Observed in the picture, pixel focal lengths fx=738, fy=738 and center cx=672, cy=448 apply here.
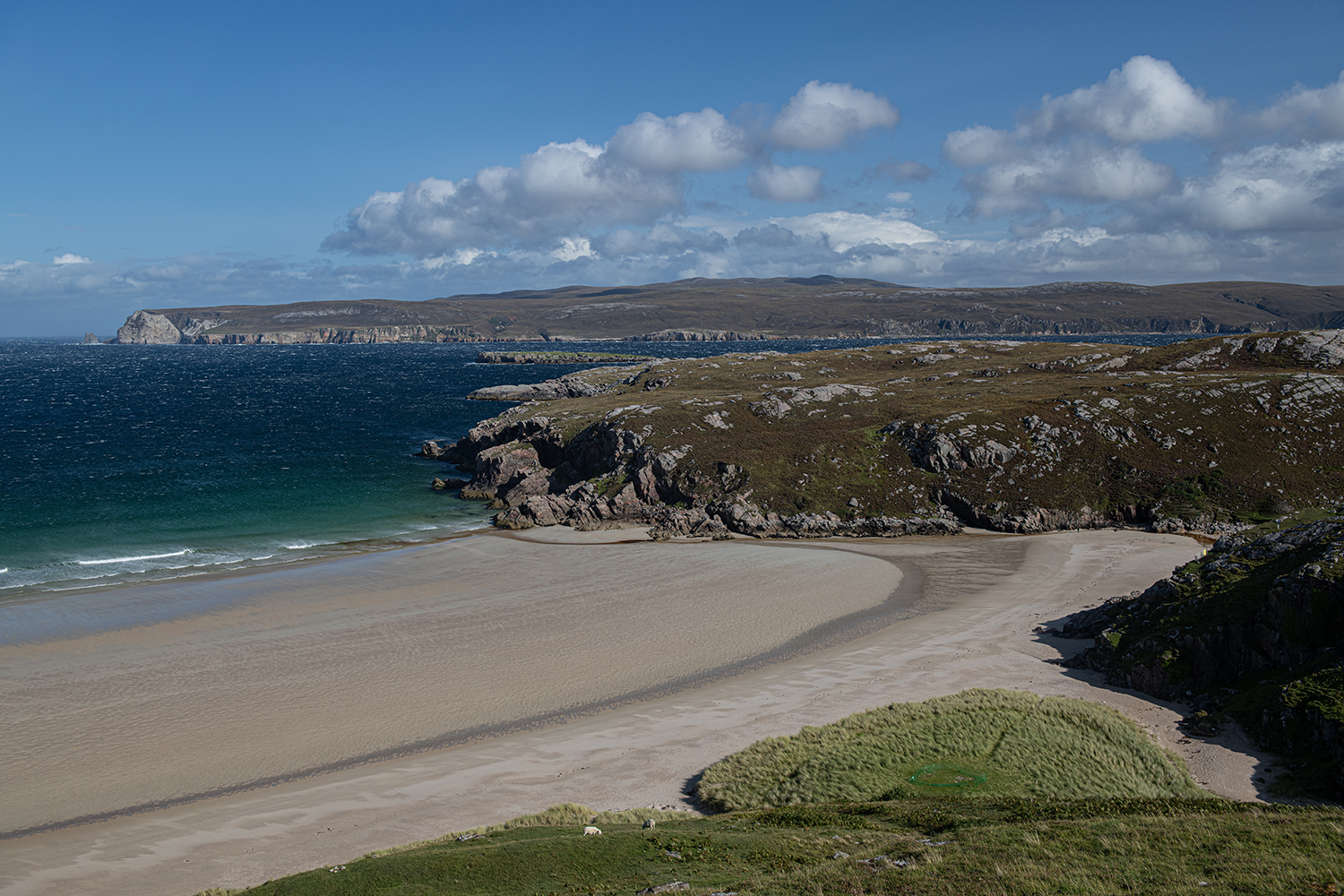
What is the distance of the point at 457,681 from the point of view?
1128 inches

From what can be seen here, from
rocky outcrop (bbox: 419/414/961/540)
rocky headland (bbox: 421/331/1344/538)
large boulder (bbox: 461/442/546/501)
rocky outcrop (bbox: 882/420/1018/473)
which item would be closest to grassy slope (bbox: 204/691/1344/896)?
rocky outcrop (bbox: 419/414/961/540)

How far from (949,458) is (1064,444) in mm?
8357

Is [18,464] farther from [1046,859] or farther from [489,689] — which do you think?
[1046,859]

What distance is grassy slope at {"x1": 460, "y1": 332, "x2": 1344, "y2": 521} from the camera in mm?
48750

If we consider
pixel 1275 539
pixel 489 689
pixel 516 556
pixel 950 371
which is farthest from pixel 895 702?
pixel 950 371

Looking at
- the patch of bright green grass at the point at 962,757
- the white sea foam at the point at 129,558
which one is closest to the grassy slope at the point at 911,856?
the patch of bright green grass at the point at 962,757

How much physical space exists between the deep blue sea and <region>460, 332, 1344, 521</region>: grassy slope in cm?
1818

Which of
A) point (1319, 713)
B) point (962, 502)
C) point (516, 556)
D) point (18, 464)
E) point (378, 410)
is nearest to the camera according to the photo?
point (1319, 713)

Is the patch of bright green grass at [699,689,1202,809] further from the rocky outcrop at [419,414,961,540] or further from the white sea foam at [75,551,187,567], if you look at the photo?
the white sea foam at [75,551,187,567]

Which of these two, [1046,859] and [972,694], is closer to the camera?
[1046,859]

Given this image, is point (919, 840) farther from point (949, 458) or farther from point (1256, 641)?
point (949, 458)

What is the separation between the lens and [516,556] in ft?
149

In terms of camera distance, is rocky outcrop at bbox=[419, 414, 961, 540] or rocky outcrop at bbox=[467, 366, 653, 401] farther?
rocky outcrop at bbox=[467, 366, 653, 401]

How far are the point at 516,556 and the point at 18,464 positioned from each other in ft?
188
